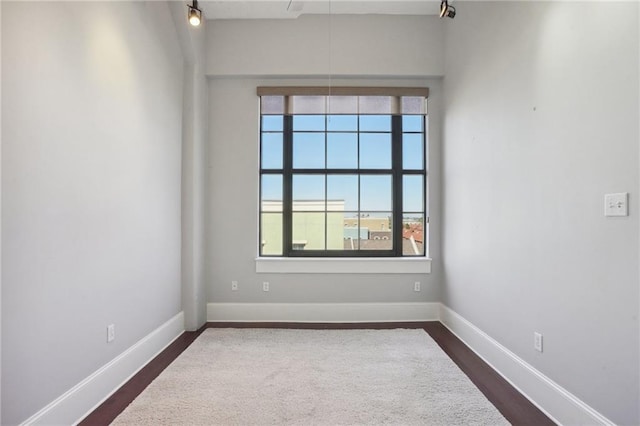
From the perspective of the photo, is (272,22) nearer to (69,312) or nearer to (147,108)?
(147,108)

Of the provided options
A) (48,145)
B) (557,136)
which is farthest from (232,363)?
(557,136)

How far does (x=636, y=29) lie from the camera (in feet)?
4.76

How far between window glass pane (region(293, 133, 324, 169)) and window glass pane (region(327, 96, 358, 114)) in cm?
35

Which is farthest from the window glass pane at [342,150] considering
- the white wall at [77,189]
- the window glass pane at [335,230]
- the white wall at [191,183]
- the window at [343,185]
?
the white wall at [77,189]

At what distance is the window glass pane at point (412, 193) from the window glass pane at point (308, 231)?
1.01m

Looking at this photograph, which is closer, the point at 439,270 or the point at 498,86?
the point at 498,86

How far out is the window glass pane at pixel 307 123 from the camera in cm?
387

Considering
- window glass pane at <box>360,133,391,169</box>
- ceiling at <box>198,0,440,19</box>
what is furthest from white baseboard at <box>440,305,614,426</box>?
ceiling at <box>198,0,440,19</box>

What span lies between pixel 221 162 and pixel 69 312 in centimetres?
221

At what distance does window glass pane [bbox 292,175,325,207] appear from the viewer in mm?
3859

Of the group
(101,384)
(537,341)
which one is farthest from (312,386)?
(537,341)

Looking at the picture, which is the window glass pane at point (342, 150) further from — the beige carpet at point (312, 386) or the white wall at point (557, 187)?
the beige carpet at point (312, 386)

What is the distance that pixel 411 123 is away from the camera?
3.87 meters

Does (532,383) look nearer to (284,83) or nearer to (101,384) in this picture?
(101,384)
